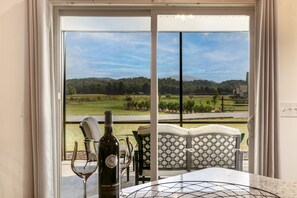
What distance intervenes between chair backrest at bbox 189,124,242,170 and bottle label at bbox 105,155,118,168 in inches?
96.6

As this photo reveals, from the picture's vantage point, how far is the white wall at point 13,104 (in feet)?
9.36

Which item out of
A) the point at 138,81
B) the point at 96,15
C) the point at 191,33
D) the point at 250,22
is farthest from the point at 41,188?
the point at 250,22

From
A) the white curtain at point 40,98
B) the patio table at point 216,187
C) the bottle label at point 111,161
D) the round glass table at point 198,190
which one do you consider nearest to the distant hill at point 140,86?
the white curtain at point 40,98

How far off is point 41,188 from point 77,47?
59.6 inches

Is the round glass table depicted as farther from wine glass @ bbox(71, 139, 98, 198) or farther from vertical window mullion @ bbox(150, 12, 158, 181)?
vertical window mullion @ bbox(150, 12, 158, 181)

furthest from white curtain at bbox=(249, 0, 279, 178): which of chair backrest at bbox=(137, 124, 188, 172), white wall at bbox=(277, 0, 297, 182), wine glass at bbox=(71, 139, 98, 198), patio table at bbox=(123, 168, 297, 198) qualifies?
wine glass at bbox=(71, 139, 98, 198)

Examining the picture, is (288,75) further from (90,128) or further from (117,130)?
(90,128)

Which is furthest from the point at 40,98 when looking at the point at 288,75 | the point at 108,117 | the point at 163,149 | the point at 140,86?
the point at 288,75

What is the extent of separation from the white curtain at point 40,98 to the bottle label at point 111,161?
6.72 ft

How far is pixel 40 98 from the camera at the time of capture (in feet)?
9.72

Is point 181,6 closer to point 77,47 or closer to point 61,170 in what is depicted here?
point 77,47

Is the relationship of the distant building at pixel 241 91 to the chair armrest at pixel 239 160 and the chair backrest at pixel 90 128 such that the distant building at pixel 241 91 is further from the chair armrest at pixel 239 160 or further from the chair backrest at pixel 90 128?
the chair backrest at pixel 90 128

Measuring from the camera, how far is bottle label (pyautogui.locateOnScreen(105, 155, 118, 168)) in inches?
43.0

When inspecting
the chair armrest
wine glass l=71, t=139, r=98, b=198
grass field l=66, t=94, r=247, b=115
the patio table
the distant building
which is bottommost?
the chair armrest
